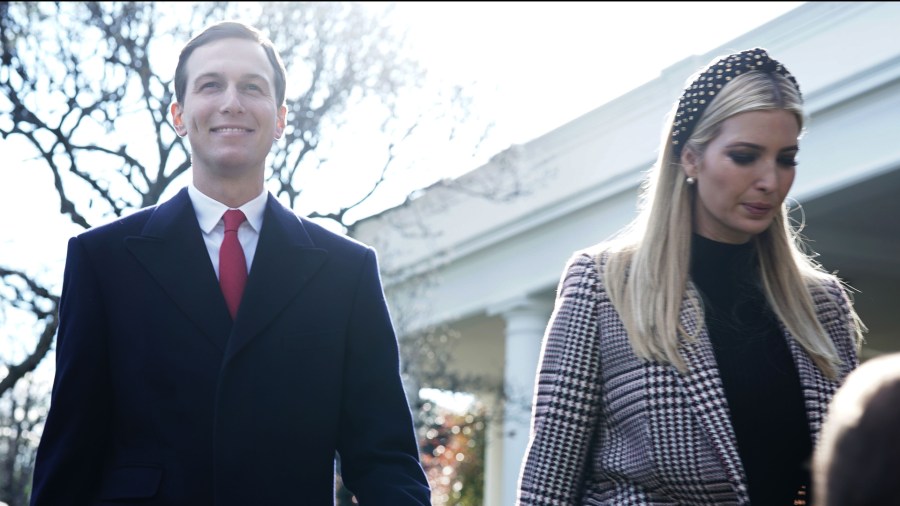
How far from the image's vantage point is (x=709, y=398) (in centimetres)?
308

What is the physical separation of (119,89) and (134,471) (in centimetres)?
1031

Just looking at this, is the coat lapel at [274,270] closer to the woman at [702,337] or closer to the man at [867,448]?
the woman at [702,337]

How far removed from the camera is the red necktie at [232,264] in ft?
10.9

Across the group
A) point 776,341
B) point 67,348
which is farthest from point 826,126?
point 67,348

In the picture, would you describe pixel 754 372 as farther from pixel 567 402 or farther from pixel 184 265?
pixel 184 265

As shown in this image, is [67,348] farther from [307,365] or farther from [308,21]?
→ [308,21]

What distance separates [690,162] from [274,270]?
112cm

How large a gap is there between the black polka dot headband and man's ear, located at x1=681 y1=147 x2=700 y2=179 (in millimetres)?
26

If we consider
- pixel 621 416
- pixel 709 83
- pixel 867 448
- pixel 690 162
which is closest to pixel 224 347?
pixel 621 416

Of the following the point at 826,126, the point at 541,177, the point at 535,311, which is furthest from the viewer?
the point at 535,311

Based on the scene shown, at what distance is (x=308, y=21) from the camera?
557 inches

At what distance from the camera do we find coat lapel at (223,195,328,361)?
10.6ft

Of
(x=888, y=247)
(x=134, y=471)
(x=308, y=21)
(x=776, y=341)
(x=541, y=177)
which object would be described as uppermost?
(x=308, y=21)

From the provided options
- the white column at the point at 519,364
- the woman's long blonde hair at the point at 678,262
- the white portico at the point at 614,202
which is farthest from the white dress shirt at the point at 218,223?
the white column at the point at 519,364
